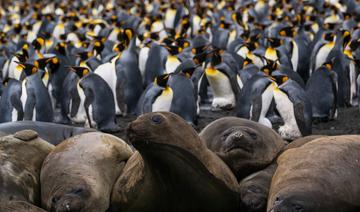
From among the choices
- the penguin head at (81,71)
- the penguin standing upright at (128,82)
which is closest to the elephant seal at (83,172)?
the penguin head at (81,71)

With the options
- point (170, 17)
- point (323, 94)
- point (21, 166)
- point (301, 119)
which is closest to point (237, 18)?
point (170, 17)

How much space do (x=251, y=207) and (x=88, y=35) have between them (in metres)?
13.5

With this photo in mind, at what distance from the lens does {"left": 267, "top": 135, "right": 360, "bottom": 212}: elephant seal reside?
14.4ft

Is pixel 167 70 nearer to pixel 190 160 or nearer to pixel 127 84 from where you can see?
pixel 127 84

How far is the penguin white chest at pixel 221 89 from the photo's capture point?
12.1m

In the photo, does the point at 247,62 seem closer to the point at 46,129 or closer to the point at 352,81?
the point at 352,81

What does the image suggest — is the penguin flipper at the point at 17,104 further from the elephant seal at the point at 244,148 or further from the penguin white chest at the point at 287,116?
the elephant seal at the point at 244,148

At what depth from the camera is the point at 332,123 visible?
1073 centimetres

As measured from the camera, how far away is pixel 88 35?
18125 millimetres

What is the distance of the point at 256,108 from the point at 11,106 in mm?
3140

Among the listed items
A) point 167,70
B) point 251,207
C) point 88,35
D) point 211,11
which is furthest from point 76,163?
point 211,11

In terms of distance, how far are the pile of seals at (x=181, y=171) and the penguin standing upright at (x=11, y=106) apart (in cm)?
452

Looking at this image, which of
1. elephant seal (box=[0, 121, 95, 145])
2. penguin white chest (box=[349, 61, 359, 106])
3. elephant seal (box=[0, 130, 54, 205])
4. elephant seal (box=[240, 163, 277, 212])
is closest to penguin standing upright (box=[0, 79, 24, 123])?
elephant seal (box=[0, 121, 95, 145])

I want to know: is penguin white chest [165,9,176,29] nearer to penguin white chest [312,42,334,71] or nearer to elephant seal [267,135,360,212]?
penguin white chest [312,42,334,71]
